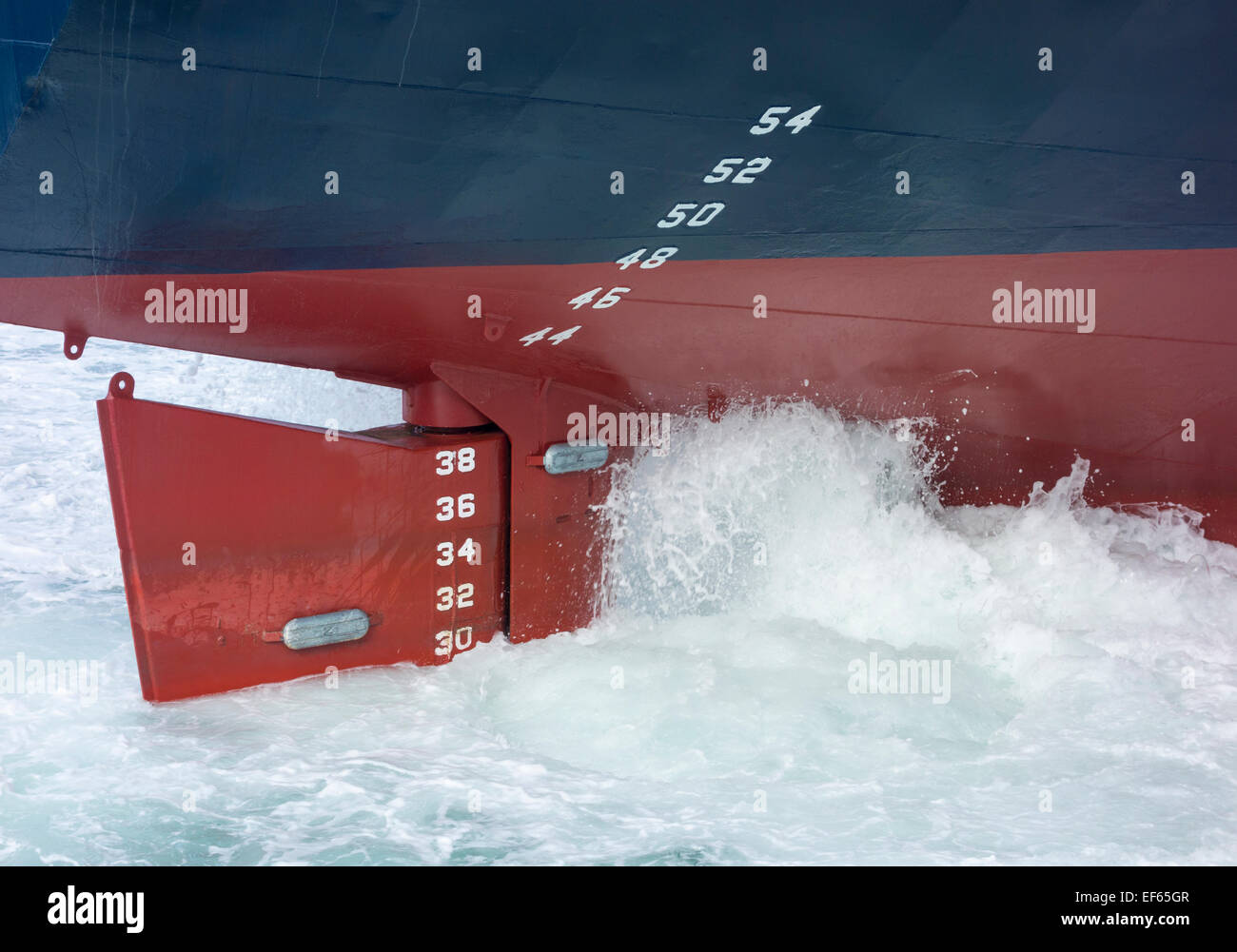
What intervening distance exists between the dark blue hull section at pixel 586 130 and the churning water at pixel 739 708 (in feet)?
4.69

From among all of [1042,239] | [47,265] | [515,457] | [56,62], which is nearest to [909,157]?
[1042,239]

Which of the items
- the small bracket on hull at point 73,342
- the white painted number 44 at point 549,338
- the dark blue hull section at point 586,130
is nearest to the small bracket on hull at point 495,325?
the white painted number 44 at point 549,338

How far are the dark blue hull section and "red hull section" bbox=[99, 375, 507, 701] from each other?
685mm

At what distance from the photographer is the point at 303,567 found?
4.44m

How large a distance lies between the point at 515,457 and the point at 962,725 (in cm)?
200

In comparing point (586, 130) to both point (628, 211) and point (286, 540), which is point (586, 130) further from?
point (286, 540)

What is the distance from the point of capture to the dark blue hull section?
3.39 metres

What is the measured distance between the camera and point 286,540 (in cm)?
439

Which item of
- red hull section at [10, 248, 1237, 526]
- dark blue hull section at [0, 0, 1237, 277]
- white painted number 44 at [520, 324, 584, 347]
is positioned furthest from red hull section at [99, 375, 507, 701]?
dark blue hull section at [0, 0, 1237, 277]

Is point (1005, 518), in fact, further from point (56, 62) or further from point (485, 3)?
point (56, 62)

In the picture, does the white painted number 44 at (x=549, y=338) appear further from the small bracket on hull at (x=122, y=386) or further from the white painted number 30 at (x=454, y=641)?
the small bracket on hull at (x=122, y=386)

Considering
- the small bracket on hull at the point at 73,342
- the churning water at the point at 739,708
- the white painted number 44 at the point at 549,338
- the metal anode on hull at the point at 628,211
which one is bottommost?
the churning water at the point at 739,708

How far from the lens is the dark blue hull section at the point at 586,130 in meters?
3.39

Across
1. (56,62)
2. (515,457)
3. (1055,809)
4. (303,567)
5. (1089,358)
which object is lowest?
(1055,809)
